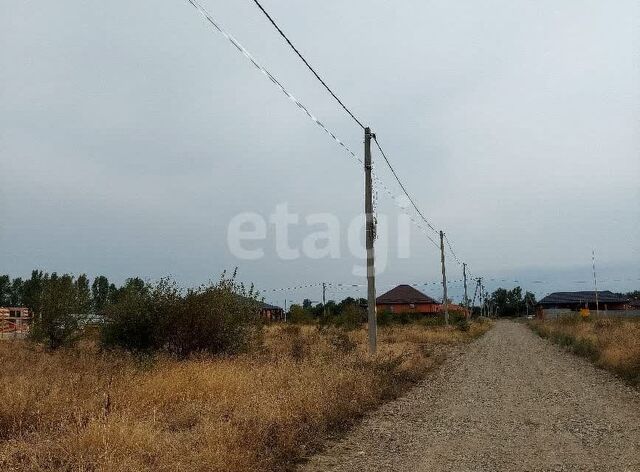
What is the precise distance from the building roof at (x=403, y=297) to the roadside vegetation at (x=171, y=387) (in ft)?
260

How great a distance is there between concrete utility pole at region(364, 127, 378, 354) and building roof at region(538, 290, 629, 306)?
9986 cm

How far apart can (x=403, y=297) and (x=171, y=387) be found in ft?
296

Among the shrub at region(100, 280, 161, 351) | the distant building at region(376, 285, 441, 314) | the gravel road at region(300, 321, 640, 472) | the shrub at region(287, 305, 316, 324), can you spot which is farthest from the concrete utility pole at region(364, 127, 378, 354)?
the distant building at region(376, 285, 441, 314)

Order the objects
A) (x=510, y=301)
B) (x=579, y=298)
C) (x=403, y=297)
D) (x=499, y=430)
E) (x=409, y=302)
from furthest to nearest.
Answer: (x=510, y=301)
(x=579, y=298)
(x=403, y=297)
(x=409, y=302)
(x=499, y=430)

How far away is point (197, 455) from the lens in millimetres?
5352

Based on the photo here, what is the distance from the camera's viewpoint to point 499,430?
7.58 metres

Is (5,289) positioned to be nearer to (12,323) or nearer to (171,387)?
(12,323)

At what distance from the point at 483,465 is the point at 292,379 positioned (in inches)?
174

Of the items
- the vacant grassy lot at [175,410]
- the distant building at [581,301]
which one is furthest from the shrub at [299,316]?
the distant building at [581,301]

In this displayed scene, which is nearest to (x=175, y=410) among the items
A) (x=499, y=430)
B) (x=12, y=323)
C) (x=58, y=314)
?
(x=499, y=430)

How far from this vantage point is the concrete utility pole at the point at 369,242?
1537 centimetres

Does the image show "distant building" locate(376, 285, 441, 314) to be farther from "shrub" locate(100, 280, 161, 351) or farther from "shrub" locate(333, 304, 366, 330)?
"shrub" locate(100, 280, 161, 351)

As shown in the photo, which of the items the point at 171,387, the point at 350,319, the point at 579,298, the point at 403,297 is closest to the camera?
the point at 171,387

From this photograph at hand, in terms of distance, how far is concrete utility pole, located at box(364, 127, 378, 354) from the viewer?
15.4m
